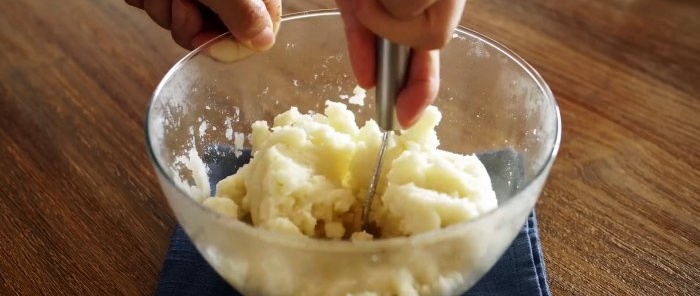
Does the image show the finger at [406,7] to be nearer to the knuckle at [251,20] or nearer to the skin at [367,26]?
the skin at [367,26]

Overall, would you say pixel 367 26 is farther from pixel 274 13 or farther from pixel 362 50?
pixel 274 13

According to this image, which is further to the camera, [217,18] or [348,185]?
[217,18]

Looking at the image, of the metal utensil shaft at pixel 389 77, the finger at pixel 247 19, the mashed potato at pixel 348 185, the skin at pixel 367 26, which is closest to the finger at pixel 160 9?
the skin at pixel 367 26

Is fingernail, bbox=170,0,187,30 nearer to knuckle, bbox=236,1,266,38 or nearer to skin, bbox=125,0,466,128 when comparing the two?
skin, bbox=125,0,466,128

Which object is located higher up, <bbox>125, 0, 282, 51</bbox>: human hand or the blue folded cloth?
<bbox>125, 0, 282, 51</bbox>: human hand

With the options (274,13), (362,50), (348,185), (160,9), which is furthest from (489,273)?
(160,9)

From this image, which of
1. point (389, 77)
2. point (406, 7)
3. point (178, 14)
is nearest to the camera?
point (406, 7)

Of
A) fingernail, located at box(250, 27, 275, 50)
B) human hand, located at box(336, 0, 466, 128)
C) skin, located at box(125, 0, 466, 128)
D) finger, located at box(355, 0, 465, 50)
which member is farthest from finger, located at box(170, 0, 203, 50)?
finger, located at box(355, 0, 465, 50)
